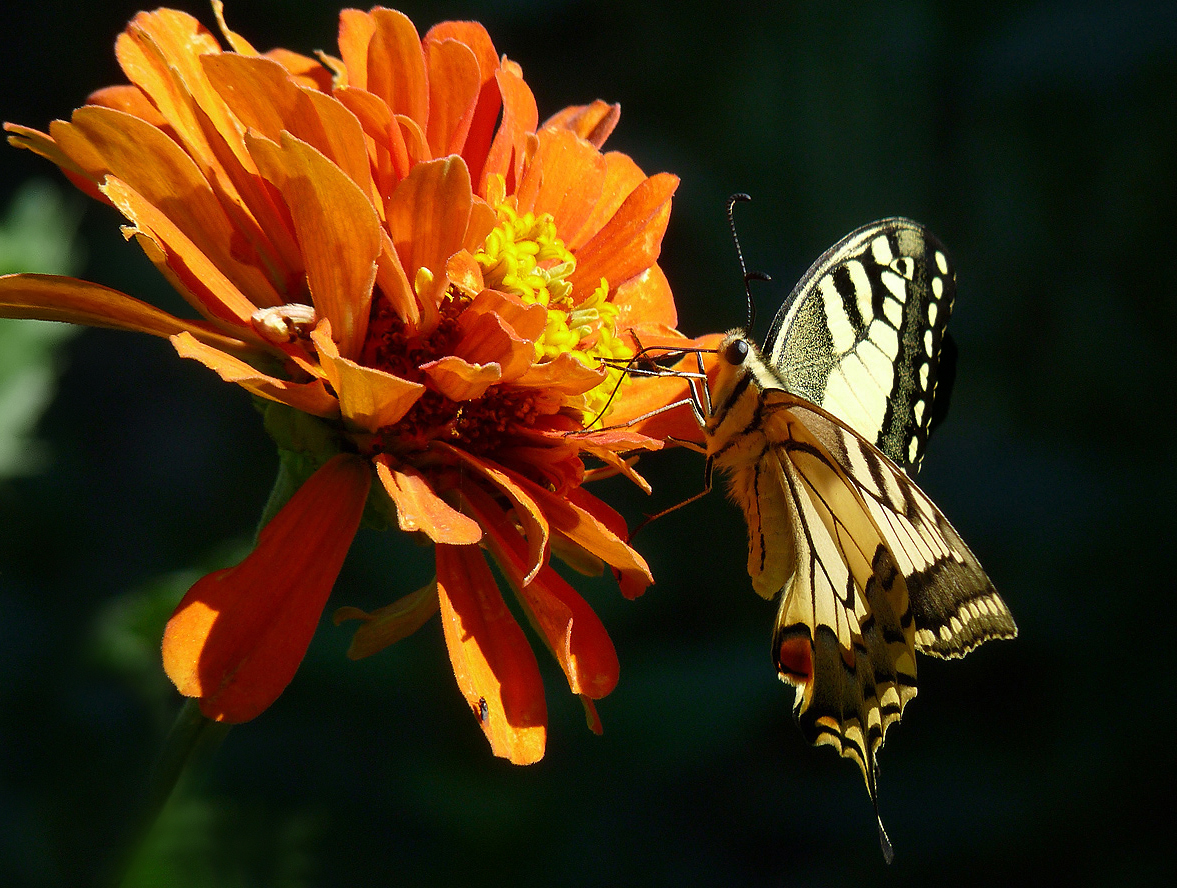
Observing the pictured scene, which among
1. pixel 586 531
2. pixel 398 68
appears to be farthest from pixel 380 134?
pixel 586 531

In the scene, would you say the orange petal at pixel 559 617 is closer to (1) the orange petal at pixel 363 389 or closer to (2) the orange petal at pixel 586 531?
(2) the orange petal at pixel 586 531

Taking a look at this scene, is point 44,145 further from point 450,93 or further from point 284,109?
point 450,93

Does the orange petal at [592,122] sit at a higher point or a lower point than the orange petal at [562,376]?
higher

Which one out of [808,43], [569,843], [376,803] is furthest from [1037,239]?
[376,803]

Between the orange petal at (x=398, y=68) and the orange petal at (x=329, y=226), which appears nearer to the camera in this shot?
the orange petal at (x=329, y=226)

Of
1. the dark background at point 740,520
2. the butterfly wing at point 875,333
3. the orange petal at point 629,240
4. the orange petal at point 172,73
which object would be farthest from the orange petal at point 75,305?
the dark background at point 740,520

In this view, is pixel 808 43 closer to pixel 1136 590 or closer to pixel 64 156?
pixel 1136 590

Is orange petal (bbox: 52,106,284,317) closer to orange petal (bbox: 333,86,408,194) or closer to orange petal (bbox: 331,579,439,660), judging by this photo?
orange petal (bbox: 333,86,408,194)
